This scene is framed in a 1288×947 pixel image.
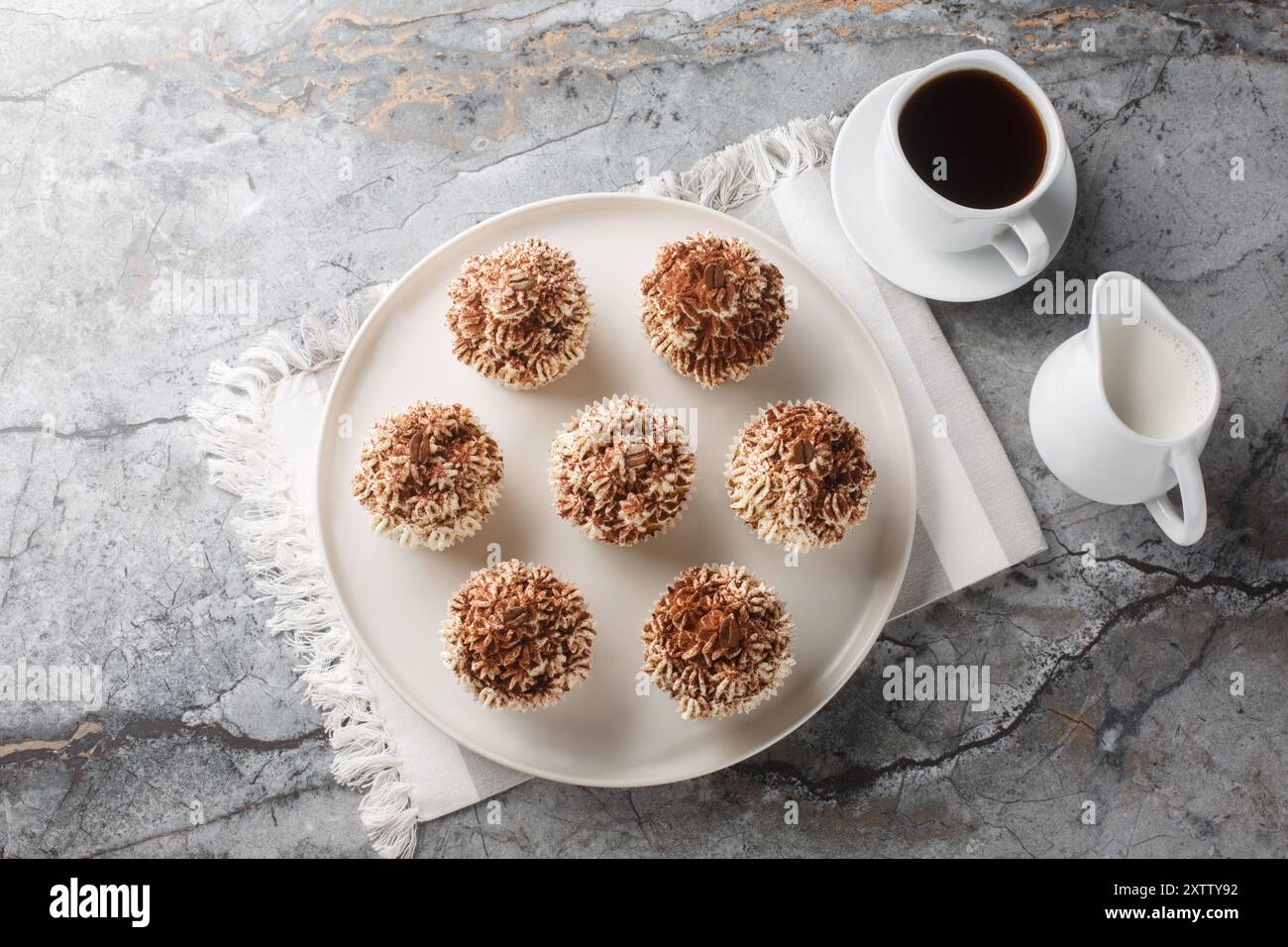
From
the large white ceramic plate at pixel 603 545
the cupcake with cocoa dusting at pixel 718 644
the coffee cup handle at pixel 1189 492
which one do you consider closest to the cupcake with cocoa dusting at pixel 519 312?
the large white ceramic plate at pixel 603 545

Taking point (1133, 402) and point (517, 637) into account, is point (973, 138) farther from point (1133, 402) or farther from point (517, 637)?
point (517, 637)

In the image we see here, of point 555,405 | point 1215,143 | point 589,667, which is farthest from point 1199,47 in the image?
point 589,667

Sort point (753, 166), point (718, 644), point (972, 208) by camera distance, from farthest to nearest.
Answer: point (753, 166) → point (972, 208) → point (718, 644)

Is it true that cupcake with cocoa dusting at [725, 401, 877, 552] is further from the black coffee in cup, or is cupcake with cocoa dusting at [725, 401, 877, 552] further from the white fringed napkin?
the black coffee in cup

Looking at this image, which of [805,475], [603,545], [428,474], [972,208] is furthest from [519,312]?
[972,208]

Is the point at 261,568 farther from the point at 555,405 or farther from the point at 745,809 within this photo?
the point at 745,809
